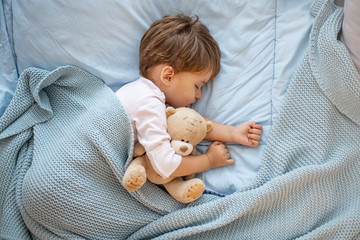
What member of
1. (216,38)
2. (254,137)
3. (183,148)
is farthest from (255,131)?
(216,38)

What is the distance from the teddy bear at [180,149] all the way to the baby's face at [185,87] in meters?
0.07

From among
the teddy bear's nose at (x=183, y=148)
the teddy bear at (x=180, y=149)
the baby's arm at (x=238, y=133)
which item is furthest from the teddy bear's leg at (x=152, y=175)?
the baby's arm at (x=238, y=133)

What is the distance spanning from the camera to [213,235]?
115cm

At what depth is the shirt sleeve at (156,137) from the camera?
1128 millimetres

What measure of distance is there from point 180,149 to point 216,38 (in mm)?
431

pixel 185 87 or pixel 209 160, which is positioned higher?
pixel 185 87

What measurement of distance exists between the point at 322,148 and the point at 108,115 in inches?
24.9

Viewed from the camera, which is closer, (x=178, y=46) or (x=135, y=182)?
(x=135, y=182)

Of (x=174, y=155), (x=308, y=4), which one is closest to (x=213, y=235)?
(x=174, y=155)

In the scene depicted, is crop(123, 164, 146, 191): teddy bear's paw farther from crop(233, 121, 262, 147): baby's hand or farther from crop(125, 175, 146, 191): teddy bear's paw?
crop(233, 121, 262, 147): baby's hand

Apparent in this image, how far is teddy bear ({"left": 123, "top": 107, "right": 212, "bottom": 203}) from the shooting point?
1.15 metres

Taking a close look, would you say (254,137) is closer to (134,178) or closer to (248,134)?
(248,134)

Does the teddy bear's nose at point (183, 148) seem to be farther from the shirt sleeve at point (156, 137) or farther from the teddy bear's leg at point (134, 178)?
the teddy bear's leg at point (134, 178)

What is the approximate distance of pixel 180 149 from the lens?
1.15 m
